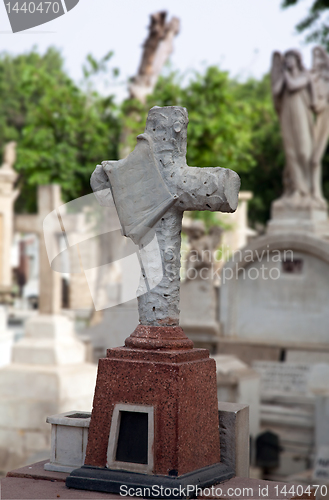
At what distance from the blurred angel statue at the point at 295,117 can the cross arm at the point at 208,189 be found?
7332 mm

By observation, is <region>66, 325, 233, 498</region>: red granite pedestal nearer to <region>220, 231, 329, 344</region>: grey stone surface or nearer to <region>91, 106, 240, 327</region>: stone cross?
<region>91, 106, 240, 327</region>: stone cross

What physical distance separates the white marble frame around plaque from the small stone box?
1.22 feet

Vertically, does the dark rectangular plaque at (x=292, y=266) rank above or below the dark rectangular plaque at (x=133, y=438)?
above

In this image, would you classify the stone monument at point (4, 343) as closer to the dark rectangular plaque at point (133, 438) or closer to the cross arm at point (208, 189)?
the dark rectangular plaque at point (133, 438)

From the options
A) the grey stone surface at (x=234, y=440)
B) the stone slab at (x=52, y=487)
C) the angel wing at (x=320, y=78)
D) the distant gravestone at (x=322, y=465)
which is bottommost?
the distant gravestone at (x=322, y=465)

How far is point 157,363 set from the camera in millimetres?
3344

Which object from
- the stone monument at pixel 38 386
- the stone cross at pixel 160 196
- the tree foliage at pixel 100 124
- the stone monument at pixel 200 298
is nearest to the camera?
the stone cross at pixel 160 196

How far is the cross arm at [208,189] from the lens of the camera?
349 cm

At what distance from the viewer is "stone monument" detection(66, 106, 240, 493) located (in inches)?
129

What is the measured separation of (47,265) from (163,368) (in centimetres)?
578

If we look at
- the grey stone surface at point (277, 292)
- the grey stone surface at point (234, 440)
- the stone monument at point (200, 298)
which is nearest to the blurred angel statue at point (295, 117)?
the grey stone surface at point (277, 292)

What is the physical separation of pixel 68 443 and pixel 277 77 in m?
8.46

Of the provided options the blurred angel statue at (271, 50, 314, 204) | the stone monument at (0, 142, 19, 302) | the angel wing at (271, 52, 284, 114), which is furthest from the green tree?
the blurred angel statue at (271, 50, 314, 204)

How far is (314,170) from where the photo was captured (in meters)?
10.9
